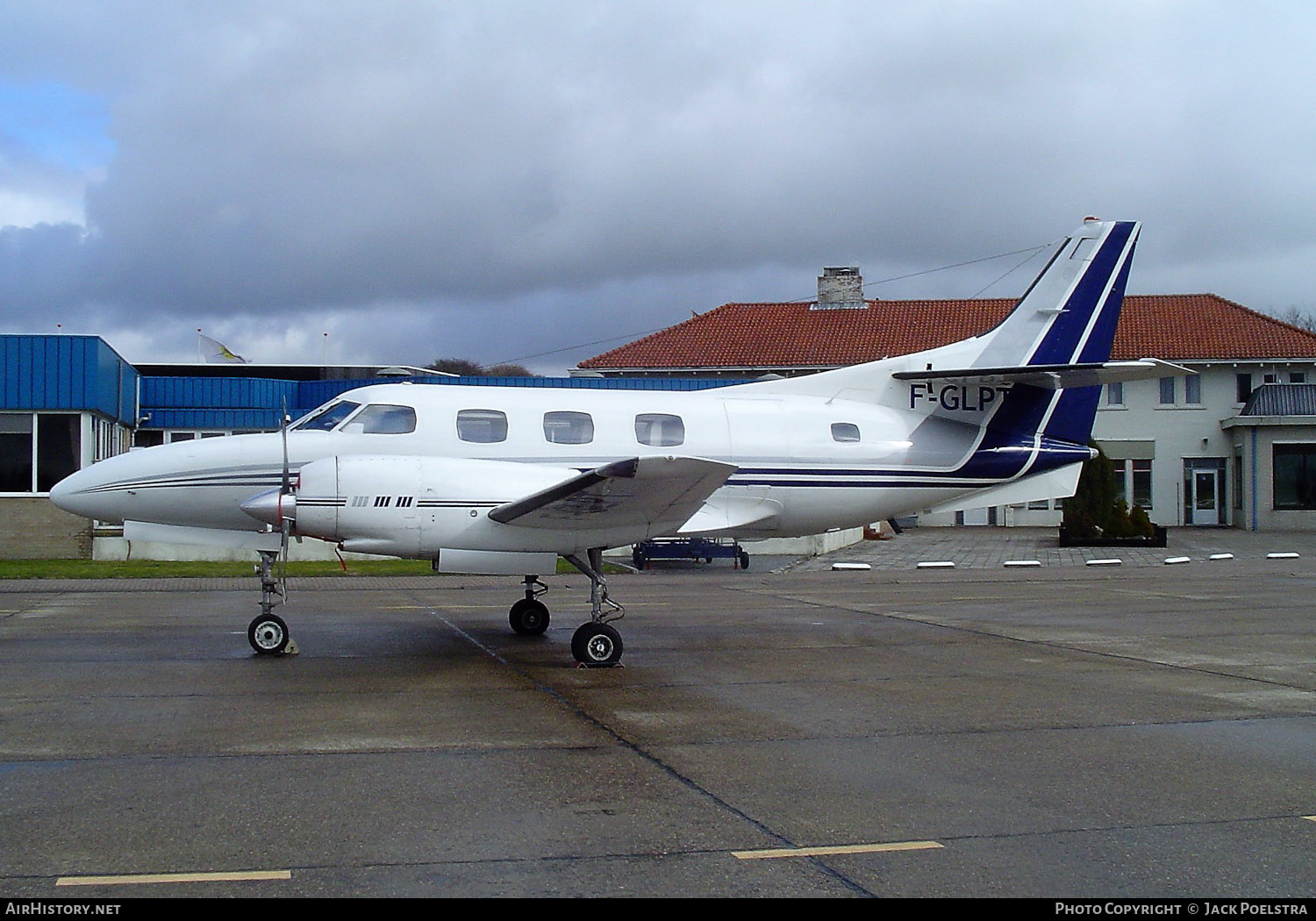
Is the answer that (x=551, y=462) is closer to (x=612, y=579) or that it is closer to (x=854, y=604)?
(x=854, y=604)

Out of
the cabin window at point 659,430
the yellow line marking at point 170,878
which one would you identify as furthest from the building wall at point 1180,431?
the yellow line marking at point 170,878

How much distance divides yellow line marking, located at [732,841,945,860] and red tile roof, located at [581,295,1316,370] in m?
42.5

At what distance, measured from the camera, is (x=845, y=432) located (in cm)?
1455

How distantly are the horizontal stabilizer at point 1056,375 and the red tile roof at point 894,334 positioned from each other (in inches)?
1296

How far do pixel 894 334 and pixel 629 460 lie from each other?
41915mm

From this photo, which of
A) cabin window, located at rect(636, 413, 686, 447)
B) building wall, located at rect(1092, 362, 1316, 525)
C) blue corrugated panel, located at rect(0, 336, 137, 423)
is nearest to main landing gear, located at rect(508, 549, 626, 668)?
cabin window, located at rect(636, 413, 686, 447)

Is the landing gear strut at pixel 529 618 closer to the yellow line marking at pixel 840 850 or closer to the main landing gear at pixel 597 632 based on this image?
the main landing gear at pixel 597 632

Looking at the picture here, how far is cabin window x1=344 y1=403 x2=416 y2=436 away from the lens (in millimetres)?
13047

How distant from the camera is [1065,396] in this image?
15.5 m

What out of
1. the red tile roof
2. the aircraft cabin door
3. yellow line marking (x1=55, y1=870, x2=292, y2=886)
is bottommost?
yellow line marking (x1=55, y1=870, x2=292, y2=886)

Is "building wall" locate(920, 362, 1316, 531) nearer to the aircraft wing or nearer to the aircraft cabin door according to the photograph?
the aircraft cabin door

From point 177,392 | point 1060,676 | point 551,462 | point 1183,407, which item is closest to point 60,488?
point 551,462

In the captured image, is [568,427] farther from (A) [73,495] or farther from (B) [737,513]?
(A) [73,495]

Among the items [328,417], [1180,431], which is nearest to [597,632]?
[328,417]
